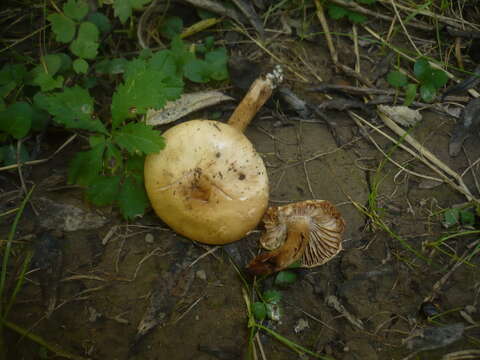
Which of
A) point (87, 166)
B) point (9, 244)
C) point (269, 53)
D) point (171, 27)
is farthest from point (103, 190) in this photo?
point (269, 53)

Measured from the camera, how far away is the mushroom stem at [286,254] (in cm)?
210

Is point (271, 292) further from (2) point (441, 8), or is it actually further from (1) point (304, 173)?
(2) point (441, 8)

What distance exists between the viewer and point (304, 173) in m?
2.63

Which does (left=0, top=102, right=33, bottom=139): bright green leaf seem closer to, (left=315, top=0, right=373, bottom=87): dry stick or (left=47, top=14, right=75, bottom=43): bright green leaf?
(left=47, top=14, right=75, bottom=43): bright green leaf

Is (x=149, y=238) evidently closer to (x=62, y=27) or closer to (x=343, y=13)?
(x=62, y=27)

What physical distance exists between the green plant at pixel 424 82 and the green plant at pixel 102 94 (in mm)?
1318

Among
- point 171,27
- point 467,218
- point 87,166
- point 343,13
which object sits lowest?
point 467,218

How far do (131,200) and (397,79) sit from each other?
2.08 meters

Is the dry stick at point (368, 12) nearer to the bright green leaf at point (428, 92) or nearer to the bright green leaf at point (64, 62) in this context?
the bright green leaf at point (428, 92)

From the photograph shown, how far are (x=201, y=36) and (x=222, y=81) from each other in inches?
17.4

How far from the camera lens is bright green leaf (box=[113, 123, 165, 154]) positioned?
6.81 feet

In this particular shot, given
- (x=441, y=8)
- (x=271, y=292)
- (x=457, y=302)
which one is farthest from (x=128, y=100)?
(x=441, y=8)

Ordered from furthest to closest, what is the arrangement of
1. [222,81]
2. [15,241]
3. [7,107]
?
[222,81] < [7,107] < [15,241]

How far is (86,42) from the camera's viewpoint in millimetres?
2547
